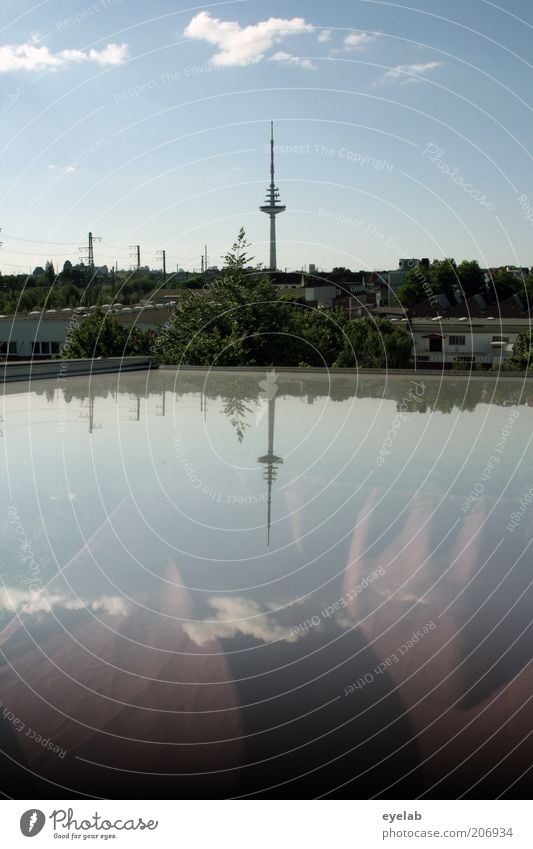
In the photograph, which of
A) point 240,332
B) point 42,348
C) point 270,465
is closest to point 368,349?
point 240,332

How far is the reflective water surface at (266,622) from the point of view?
9.00ft

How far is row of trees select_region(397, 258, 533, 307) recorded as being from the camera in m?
61.0

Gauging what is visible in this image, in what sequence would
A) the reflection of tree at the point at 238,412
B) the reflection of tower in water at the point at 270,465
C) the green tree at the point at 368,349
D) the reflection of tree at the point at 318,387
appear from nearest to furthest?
the reflection of tower in water at the point at 270,465, the reflection of tree at the point at 238,412, the reflection of tree at the point at 318,387, the green tree at the point at 368,349

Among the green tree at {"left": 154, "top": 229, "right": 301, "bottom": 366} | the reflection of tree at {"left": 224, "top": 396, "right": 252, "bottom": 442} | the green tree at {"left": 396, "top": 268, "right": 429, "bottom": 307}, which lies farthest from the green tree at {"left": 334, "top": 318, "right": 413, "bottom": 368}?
the green tree at {"left": 396, "top": 268, "right": 429, "bottom": 307}

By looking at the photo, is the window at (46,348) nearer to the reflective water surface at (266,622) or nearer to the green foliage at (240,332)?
the green foliage at (240,332)

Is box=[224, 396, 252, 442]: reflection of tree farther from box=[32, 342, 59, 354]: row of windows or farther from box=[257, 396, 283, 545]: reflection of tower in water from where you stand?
box=[32, 342, 59, 354]: row of windows

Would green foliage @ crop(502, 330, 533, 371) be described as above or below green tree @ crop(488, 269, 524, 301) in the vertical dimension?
below

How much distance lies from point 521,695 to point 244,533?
2497 millimetres

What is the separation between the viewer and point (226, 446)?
8.48 meters

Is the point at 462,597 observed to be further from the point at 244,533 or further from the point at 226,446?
the point at 226,446

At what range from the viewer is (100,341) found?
20.0 m

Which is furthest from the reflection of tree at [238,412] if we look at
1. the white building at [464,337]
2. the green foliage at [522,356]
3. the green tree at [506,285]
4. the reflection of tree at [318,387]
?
the green tree at [506,285]
